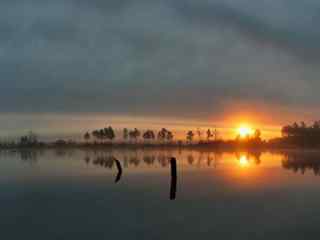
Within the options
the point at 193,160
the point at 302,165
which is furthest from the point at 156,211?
the point at 193,160

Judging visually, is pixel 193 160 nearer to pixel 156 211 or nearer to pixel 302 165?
pixel 302 165

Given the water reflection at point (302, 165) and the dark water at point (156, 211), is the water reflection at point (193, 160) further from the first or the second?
the dark water at point (156, 211)

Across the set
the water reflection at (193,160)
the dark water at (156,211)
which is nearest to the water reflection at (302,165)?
the water reflection at (193,160)

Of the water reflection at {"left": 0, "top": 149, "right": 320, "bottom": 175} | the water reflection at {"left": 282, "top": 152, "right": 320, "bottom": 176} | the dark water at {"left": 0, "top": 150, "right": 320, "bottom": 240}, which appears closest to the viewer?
the dark water at {"left": 0, "top": 150, "right": 320, "bottom": 240}

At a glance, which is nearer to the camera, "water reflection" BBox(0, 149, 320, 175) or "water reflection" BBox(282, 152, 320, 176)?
"water reflection" BBox(282, 152, 320, 176)

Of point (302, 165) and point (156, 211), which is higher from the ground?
point (302, 165)

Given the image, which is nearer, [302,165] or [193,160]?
[302,165]

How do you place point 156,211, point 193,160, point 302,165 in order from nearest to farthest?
point 156,211
point 302,165
point 193,160

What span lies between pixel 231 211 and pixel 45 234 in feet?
36.7

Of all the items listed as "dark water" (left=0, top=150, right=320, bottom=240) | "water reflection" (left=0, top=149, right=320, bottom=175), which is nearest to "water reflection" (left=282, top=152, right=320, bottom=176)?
"water reflection" (left=0, top=149, right=320, bottom=175)

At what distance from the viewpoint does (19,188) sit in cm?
3553

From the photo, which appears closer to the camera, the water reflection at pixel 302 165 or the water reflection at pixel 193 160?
the water reflection at pixel 302 165

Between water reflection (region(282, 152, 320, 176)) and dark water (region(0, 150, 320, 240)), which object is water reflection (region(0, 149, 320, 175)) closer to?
water reflection (region(282, 152, 320, 176))

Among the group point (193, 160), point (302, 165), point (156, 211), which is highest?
point (302, 165)
